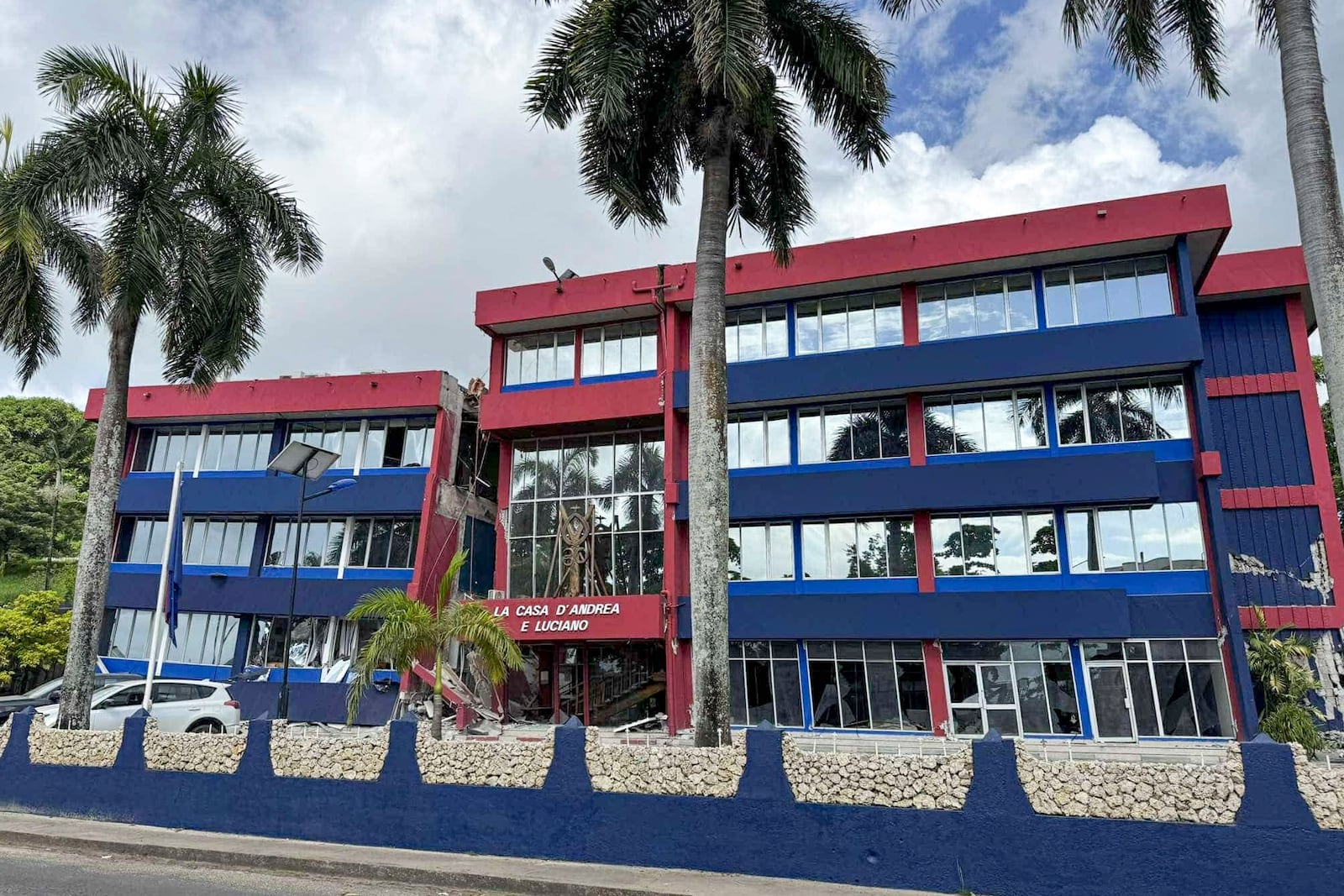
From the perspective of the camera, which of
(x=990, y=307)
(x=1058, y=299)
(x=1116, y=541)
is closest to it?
(x=1116, y=541)

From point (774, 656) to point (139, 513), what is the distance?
24.5 meters

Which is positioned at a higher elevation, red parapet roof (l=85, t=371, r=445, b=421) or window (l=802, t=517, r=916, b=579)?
red parapet roof (l=85, t=371, r=445, b=421)

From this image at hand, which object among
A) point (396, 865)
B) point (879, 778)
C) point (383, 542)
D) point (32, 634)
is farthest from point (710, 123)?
point (32, 634)

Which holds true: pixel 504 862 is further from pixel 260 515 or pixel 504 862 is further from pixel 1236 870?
pixel 260 515

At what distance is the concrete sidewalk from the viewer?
30.2 ft

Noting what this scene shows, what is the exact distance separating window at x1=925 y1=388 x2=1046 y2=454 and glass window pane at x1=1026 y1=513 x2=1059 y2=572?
1.97m

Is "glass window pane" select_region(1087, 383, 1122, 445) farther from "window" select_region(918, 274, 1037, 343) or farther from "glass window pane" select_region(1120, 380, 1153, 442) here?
"window" select_region(918, 274, 1037, 343)

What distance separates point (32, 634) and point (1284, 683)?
36496mm

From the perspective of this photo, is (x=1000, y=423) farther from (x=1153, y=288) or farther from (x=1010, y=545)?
(x=1153, y=288)

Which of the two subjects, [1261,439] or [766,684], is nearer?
[1261,439]

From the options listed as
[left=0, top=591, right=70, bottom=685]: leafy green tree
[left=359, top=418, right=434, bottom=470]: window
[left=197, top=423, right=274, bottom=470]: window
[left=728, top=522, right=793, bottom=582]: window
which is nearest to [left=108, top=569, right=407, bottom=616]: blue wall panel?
[left=0, top=591, right=70, bottom=685]: leafy green tree

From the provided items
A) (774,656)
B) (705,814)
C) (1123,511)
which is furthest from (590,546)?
(705,814)

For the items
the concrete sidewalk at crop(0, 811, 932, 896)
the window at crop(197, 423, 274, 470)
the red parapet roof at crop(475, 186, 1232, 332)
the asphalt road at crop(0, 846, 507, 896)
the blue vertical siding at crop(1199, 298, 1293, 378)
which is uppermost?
the red parapet roof at crop(475, 186, 1232, 332)

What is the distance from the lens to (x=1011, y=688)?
21.7 meters
